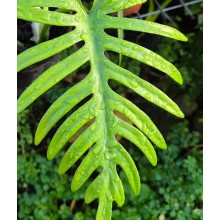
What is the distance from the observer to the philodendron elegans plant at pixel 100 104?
0.98 meters

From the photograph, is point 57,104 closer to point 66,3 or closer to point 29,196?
point 66,3

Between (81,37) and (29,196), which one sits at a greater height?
(81,37)

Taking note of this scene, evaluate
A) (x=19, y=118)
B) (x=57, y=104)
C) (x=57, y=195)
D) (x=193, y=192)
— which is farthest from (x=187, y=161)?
(x=57, y=104)

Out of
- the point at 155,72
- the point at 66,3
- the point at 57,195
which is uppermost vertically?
the point at 66,3

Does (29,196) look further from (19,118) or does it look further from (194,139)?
(194,139)

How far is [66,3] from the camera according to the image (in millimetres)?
1007

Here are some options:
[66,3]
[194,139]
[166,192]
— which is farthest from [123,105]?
[194,139]

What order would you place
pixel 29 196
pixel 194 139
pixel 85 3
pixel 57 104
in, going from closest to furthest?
pixel 57 104
pixel 29 196
pixel 194 139
pixel 85 3

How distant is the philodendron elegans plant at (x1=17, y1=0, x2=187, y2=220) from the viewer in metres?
0.98

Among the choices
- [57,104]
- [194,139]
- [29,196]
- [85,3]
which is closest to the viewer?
[57,104]

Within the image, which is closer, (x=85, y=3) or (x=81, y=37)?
(x=81, y=37)

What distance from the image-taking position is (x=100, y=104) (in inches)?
39.4

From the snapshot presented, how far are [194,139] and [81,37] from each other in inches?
30.5

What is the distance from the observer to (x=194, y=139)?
1.66 meters
